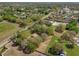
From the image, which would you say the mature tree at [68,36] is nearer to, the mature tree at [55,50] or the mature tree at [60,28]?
the mature tree at [60,28]

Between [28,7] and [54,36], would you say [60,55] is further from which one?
[28,7]

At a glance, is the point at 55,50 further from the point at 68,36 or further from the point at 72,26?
the point at 72,26

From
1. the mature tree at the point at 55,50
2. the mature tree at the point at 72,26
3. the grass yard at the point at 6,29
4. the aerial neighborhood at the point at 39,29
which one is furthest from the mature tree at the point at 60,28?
the grass yard at the point at 6,29

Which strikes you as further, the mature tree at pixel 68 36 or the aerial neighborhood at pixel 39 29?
the mature tree at pixel 68 36

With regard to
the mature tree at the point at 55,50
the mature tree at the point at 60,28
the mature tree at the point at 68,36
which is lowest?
the mature tree at the point at 55,50

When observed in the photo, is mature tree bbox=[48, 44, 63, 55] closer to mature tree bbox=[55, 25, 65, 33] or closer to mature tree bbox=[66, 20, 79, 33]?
mature tree bbox=[55, 25, 65, 33]

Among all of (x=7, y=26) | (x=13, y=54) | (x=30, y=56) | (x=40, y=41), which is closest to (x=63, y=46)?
(x=40, y=41)

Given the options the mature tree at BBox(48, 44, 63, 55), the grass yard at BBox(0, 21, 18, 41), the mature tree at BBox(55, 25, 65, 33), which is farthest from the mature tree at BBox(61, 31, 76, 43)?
the grass yard at BBox(0, 21, 18, 41)

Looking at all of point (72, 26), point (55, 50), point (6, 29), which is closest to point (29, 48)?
point (55, 50)
